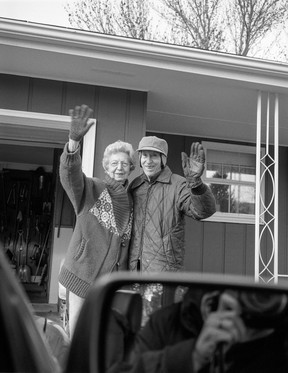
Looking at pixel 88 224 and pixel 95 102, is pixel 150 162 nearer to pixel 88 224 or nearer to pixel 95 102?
pixel 88 224

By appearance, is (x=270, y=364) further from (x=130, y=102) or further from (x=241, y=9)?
(x=241, y=9)

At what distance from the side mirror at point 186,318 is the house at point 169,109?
3.53 meters

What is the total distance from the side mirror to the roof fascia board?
352 centimetres

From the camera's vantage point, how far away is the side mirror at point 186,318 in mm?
1023

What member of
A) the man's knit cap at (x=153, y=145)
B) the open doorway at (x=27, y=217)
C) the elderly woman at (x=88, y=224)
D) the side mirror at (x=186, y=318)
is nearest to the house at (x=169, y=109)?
the open doorway at (x=27, y=217)

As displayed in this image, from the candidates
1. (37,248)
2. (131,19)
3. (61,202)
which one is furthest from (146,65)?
(131,19)

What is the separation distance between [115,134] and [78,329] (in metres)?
4.09

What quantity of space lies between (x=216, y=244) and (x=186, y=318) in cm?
573

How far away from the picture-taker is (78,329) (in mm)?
1009

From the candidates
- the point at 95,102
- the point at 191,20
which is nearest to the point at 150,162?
the point at 95,102

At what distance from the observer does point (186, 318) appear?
111 cm

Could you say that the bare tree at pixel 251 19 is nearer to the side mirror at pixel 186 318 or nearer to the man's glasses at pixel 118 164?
the man's glasses at pixel 118 164

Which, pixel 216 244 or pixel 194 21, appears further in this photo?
pixel 194 21

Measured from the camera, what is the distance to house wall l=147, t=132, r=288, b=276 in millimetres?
6695
